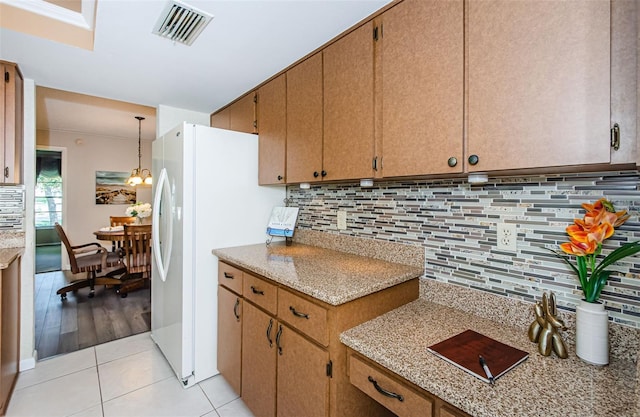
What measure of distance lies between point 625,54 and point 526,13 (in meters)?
0.30

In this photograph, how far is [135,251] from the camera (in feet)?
12.0

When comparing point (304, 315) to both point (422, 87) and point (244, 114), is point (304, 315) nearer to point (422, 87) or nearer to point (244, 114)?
point (422, 87)

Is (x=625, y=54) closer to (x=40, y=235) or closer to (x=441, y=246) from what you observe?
(x=441, y=246)

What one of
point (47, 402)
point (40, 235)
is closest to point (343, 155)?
point (47, 402)

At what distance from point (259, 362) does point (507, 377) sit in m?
1.20

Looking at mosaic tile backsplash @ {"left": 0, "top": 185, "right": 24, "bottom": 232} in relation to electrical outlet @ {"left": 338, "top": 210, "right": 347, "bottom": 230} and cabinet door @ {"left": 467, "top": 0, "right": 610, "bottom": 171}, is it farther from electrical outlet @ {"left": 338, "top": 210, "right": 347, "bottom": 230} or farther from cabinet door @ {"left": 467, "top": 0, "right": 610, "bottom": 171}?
cabinet door @ {"left": 467, "top": 0, "right": 610, "bottom": 171}

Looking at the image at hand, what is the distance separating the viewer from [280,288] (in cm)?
143

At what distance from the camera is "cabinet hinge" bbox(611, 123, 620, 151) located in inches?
30.6

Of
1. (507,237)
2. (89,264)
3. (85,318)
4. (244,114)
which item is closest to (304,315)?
(507,237)

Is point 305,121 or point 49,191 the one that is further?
point 49,191

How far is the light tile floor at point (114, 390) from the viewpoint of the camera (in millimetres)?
1747

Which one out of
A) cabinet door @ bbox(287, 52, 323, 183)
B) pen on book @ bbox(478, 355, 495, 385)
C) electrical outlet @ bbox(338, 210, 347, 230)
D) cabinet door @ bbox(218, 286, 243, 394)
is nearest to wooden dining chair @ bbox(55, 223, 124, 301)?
cabinet door @ bbox(218, 286, 243, 394)

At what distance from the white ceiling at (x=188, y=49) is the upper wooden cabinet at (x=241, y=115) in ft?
0.38

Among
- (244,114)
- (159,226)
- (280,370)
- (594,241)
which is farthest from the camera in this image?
(244,114)
